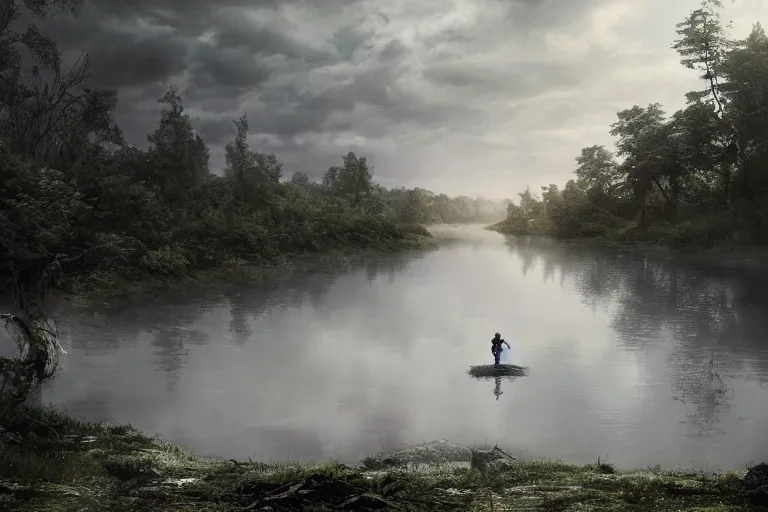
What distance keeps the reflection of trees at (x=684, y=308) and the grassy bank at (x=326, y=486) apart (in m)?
8.25

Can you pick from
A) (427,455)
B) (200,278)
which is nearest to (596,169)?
(200,278)

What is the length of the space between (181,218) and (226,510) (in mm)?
52594

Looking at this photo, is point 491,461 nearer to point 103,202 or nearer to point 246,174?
point 103,202

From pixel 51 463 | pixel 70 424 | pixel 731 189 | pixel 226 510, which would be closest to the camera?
pixel 226 510

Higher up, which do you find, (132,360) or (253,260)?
(253,260)

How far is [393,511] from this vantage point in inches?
433

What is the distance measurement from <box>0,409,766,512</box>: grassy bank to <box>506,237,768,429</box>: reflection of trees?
8248 mm

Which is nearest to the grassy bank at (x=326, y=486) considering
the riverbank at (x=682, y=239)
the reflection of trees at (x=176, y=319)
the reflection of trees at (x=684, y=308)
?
the reflection of trees at (x=684, y=308)

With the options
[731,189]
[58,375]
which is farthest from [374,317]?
[731,189]

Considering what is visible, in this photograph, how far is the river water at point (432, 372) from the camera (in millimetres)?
18422

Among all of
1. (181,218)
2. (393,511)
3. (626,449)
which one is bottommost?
(626,449)

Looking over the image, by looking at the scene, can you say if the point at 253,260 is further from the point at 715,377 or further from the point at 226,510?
the point at 226,510

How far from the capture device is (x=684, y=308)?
135ft

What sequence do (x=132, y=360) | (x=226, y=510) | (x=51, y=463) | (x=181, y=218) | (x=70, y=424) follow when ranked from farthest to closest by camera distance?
(x=181, y=218), (x=132, y=360), (x=70, y=424), (x=51, y=463), (x=226, y=510)
